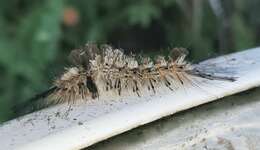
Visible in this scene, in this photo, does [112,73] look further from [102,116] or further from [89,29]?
[89,29]

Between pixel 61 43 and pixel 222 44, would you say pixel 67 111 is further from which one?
pixel 61 43

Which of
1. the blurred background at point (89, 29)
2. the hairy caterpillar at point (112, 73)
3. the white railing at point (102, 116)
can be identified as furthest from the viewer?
the blurred background at point (89, 29)

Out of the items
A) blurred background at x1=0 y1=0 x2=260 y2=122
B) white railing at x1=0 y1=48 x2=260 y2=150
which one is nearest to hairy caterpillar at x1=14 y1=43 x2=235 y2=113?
white railing at x1=0 y1=48 x2=260 y2=150

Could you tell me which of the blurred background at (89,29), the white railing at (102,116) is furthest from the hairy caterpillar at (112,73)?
the blurred background at (89,29)

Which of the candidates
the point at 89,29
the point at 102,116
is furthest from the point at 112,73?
the point at 89,29

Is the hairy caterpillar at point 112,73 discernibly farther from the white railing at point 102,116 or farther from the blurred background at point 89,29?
the blurred background at point 89,29

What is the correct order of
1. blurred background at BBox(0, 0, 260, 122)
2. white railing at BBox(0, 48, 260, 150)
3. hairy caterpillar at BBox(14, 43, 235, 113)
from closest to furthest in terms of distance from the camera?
white railing at BBox(0, 48, 260, 150)
hairy caterpillar at BBox(14, 43, 235, 113)
blurred background at BBox(0, 0, 260, 122)

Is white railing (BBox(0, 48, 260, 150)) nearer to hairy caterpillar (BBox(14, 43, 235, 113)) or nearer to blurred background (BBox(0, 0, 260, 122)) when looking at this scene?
hairy caterpillar (BBox(14, 43, 235, 113))
